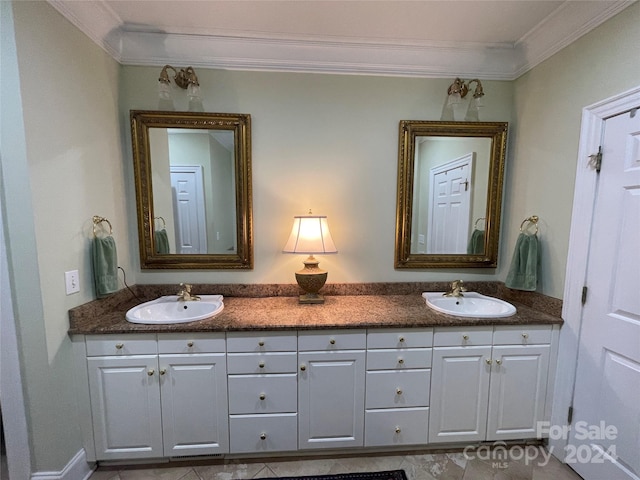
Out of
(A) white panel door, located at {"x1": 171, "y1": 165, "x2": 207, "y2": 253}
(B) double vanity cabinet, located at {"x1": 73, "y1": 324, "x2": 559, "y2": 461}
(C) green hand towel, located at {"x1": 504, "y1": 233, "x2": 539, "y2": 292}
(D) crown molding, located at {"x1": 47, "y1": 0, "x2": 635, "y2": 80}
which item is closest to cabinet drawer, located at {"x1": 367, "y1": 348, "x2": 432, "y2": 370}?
(B) double vanity cabinet, located at {"x1": 73, "y1": 324, "x2": 559, "y2": 461}

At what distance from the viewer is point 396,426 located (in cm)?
163

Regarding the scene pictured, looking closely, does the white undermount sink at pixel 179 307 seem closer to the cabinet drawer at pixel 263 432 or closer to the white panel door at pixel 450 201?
the cabinet drawer at pixel 263 432

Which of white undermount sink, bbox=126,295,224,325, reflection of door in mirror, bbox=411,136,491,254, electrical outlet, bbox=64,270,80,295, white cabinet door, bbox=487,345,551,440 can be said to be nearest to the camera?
electrical outlet, bbox=64,270,80,295

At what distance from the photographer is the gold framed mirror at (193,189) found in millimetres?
1862

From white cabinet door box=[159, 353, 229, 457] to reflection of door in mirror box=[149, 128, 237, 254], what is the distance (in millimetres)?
754

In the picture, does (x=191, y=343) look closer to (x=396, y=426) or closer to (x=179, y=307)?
(x=179, y=307)

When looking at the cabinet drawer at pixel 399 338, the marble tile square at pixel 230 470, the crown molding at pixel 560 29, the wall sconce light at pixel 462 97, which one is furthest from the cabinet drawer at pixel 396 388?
the crown molding at pixel 560 29

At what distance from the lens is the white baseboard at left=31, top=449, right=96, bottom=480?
1372mm

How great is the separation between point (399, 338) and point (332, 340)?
Result: 1.29 feet

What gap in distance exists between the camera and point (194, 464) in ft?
5.31

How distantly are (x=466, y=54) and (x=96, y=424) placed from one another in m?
3.28

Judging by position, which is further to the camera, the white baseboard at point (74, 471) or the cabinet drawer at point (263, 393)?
the cabinet drawer at point (263, 393)

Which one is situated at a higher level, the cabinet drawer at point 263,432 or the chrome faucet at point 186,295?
the chrome faucet at point 186,295

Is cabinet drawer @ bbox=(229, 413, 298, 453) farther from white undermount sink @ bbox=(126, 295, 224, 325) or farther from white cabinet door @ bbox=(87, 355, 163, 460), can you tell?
white undermount sink @ bbox=(126, 295, 224, 325)
